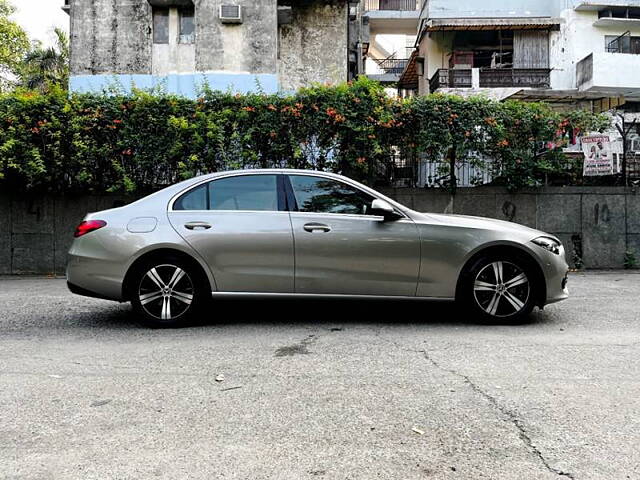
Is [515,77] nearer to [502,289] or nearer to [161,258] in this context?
[502,289]

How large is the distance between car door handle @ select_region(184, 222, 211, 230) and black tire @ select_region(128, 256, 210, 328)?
0.32m

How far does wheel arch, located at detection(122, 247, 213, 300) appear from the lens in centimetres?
575

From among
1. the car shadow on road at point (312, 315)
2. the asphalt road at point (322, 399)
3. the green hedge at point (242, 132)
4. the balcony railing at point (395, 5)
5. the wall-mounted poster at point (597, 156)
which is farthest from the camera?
the balcony railing at point (395, 5)

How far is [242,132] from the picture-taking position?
10508 mm

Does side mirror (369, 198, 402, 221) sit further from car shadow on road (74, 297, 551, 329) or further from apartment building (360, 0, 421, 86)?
apartment building (360, 0, 421, 86)

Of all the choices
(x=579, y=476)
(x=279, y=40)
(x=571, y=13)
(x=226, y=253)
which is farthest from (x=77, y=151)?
(x=571, y=13)

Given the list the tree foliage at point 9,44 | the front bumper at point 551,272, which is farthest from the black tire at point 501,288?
the tree foliage at point 9,44

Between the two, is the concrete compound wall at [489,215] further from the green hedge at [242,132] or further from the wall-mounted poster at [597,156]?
the green hedge at [242,132]

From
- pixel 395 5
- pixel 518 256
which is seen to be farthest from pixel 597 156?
pixel 395 5

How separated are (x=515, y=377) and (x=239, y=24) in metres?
17.0

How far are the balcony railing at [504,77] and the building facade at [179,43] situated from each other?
276 inches

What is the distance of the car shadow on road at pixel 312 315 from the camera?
5.99 meters

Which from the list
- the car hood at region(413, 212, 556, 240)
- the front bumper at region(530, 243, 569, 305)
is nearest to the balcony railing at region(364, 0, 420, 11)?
the car hood at region(413, 212, 556, 240)

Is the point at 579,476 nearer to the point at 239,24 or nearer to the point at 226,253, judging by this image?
the point at 226,253
